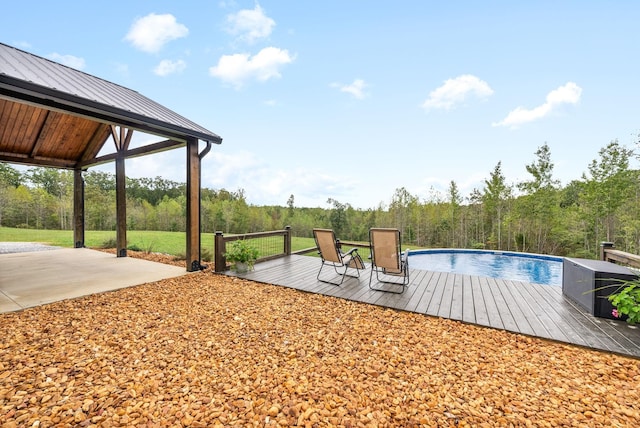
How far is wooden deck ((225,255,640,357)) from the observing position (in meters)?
2.58

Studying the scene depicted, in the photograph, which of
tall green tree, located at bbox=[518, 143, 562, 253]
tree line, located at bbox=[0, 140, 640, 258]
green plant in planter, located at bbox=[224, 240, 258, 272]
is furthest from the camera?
tall green tree, located at bbox=[518, 143, 562, 253]

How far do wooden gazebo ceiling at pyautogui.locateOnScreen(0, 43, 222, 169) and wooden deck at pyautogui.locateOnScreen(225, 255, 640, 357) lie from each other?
10.2 ft

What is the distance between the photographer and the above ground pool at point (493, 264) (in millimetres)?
7543

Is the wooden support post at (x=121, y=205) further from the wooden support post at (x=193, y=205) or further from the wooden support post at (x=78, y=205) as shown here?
the wooden support post at (x=193, y=205)

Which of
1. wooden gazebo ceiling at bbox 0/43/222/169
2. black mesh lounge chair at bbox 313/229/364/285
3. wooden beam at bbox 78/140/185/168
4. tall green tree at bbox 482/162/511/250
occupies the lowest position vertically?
black mesh lounge chair at bbox 313/229/364/285

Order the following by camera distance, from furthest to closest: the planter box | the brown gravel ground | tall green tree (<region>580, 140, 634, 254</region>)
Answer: tall green tree (<region>580, 140, 634, 254</region>) < the planter box < the brown gravel ground

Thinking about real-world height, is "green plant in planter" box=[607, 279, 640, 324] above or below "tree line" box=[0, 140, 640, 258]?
below

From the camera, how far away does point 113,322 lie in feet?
9.50

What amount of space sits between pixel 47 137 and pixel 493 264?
13935 millimetres

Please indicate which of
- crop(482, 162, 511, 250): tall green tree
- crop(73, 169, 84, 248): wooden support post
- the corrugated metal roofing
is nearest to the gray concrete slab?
crop(73, 169, 84, 248): wooden support post

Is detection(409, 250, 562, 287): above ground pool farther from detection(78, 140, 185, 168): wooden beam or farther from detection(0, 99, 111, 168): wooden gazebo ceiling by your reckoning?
detection(0, 99, 111, 168): wooden gazebo ceiling

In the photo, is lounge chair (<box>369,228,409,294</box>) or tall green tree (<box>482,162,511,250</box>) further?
tall green tree (<box>482,162,511,250</box>)

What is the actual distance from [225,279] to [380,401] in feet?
12.3

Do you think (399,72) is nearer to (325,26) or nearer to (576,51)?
(325,26)
